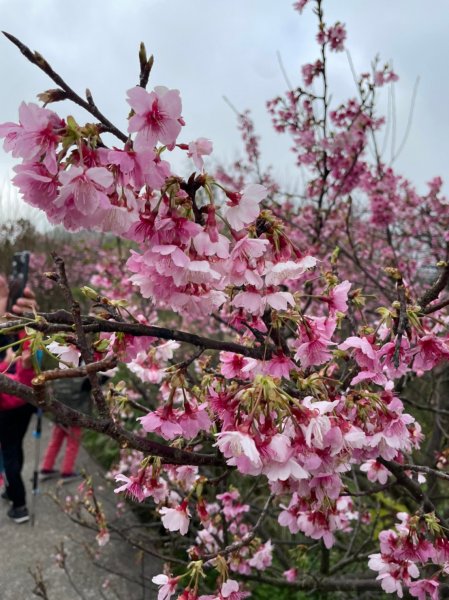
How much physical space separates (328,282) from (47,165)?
2.63 feet

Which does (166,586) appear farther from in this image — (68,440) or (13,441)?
(68,440)

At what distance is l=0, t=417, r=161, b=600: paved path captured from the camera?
331 centimetres

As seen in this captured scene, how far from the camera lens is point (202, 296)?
3.65 feet

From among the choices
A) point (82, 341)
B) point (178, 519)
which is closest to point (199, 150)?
point (82, 341)

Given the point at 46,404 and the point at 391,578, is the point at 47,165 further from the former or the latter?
the point at 391,578

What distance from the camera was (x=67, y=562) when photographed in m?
3.61

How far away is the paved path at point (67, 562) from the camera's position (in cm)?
331

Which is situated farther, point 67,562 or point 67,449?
point 67,449

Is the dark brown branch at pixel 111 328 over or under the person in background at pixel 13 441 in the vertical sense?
over

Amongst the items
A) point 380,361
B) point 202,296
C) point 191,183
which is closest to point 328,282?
point 380,361

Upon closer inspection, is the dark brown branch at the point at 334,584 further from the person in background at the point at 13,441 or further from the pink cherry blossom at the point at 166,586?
the person in background at the point at 13,441

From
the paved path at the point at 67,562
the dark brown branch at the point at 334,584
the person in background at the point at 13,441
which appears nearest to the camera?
the dark brown branch at the point at 334,584

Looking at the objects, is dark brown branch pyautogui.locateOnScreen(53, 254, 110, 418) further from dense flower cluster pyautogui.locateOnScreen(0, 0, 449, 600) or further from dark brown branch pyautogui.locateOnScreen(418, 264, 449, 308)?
dark brown branch pyautogui.locateOnScreen(418, 264, 449, 308)

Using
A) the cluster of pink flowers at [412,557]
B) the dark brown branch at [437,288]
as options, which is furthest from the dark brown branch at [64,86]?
the cluster of pink flowers at [412,557]
